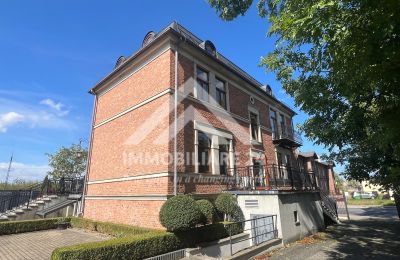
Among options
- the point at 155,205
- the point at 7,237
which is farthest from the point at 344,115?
the point at 7,237

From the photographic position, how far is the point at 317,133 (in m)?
10.1

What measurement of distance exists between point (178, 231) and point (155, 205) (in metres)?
1.85

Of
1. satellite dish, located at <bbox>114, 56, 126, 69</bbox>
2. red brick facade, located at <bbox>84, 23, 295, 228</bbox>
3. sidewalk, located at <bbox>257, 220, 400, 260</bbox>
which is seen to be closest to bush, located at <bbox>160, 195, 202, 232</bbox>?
red brick facade, located at <bbox>84, 23, 295, 228</bbox>

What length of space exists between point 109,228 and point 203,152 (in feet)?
18.5

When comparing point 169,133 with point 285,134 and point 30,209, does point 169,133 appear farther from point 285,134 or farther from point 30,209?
point 285,134

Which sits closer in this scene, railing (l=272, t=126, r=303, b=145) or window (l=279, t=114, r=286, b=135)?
railing (l=272, t=126, r=303, b=145)

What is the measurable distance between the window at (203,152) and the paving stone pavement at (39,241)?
5.38 m

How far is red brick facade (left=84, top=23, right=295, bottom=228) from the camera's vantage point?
35.8 ft

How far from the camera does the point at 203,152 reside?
12289 mm

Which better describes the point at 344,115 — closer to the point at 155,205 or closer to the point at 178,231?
the point at 178,231

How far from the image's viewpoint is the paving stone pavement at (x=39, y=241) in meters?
8.84

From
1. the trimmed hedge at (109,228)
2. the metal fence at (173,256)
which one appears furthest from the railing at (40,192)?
the metal fence at (173,256)

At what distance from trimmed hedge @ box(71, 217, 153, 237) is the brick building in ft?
1.78

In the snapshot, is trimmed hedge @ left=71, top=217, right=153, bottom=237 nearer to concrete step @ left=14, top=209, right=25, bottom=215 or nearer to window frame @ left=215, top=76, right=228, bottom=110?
concrete step @ left=14, top=209, right=25, bottom=215
